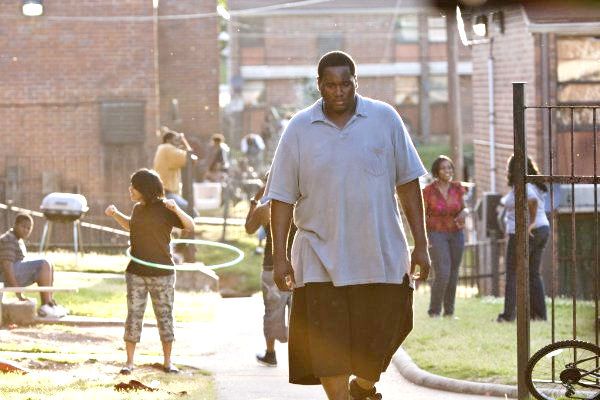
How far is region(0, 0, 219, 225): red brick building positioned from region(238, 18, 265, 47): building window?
1138 inches

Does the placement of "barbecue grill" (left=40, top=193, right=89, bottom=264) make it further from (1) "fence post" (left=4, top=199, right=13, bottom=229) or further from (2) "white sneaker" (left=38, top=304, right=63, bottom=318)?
(2) "white sneaker" (left=38, top=304, right=63, bottom=318)

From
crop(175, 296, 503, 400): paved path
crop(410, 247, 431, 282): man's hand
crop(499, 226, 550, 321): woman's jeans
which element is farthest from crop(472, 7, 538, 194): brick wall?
crop(410, 247, 431, 282): man's hand

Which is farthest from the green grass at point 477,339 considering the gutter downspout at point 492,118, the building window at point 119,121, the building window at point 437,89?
the building window at point 437,89

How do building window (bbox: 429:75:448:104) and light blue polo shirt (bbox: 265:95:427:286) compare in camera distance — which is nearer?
light blue polo shirt (bbox: 265:95:427:286)

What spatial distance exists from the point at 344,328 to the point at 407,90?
52.1m

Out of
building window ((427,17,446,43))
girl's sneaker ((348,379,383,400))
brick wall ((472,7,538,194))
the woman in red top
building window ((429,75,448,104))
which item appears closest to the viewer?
girl's sneaker ((348,379,383,400))

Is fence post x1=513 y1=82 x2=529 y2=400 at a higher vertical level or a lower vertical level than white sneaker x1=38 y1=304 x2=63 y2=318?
higher

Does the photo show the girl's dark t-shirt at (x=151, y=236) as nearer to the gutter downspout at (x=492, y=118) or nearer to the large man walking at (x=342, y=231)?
the large man walking at (x=342, y=231)

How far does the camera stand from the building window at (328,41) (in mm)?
58156

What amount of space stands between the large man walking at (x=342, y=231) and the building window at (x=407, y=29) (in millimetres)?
51670

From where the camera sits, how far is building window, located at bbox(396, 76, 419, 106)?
58.7m

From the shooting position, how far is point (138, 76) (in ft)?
91.4

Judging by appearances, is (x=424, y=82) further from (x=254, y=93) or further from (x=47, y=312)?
(x=47, y=312)

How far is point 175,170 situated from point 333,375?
515 inches
